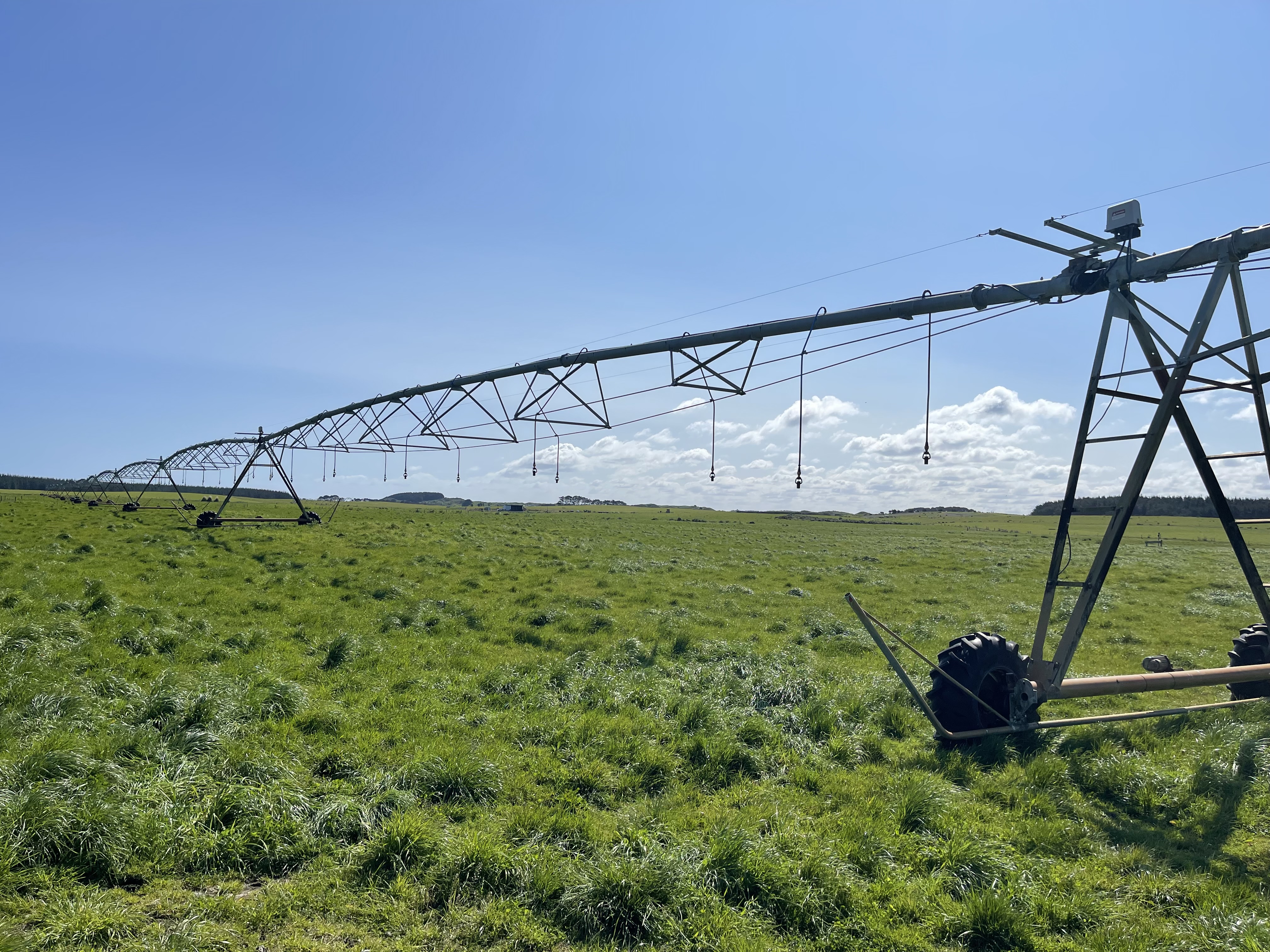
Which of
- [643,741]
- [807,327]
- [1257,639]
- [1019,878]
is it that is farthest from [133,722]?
[1257,639]

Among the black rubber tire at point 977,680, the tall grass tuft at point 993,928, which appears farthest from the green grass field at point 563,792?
the black rubber tire at point 977,680

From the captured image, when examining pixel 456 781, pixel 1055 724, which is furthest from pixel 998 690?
pixel 456 781

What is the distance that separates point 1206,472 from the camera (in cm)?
911

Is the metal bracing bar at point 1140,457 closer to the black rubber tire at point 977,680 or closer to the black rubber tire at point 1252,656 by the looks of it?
the black rubber tire at point 977,680

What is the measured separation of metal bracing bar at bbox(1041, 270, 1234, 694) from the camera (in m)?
8.22

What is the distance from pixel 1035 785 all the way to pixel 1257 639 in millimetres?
6395

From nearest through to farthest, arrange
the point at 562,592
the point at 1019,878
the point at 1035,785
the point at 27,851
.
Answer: the point at 27,851 → the point at 1019,878 → the point at 1035,785 → the point at 562,592

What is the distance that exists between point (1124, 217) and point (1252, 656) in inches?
290

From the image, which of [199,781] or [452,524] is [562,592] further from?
[452,524]

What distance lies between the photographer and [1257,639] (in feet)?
35.5

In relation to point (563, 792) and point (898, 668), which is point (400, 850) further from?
point (898, 668)

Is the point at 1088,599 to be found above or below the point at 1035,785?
above

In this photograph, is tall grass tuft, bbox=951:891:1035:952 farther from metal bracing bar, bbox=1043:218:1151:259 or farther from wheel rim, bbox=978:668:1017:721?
metal bracing bar, bbox=1043:218:1151:259

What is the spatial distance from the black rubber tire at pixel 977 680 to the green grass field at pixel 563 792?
0.36 m
